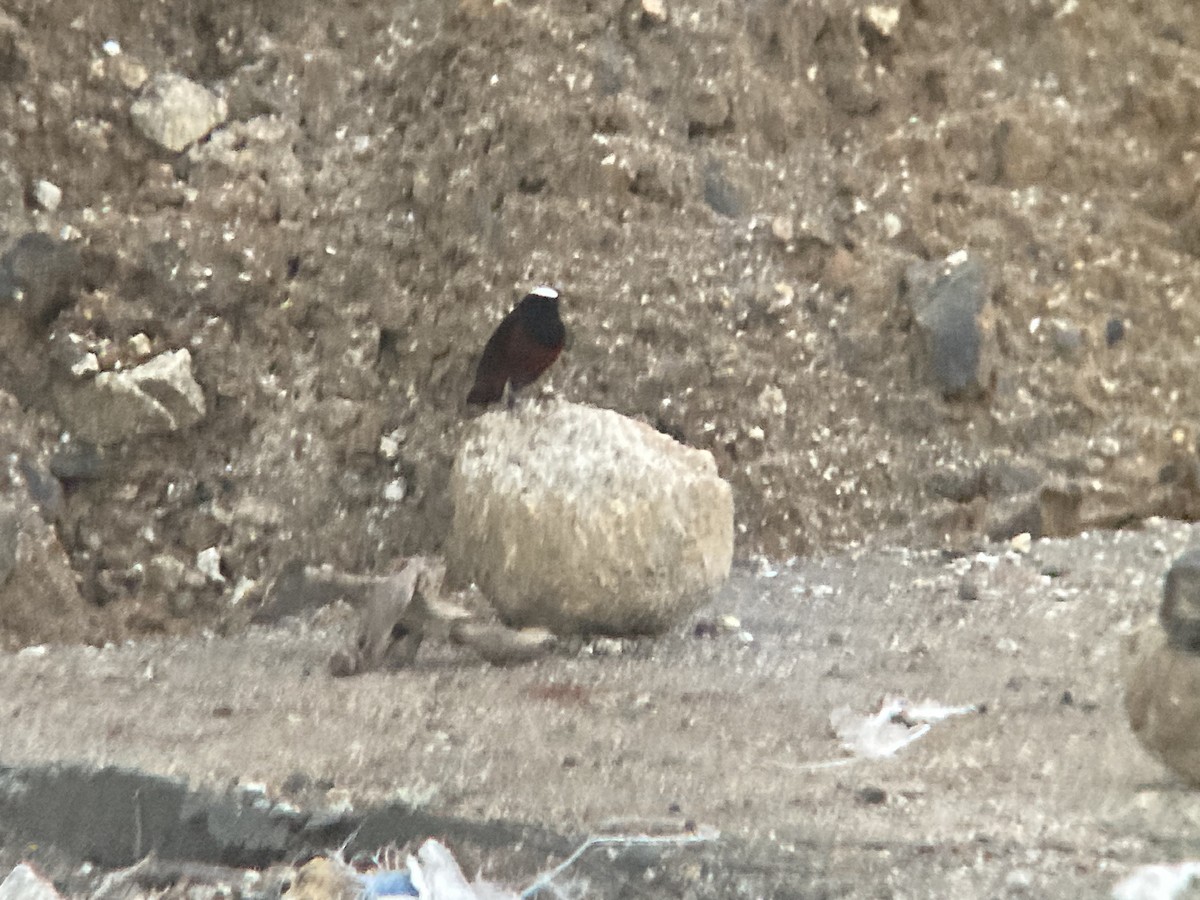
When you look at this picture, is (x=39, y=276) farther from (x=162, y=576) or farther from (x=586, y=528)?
(x=586, y=528)

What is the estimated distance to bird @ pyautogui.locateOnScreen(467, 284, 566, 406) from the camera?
1.89 metres

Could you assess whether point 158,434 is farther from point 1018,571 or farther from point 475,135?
point 1018,571

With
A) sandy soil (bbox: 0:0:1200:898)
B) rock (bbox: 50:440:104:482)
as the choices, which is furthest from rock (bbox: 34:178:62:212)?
rock (bbox: 50:440:104:482)

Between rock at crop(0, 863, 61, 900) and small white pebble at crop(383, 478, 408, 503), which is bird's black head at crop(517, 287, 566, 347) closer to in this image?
small white pebble at crop(383, 478, 408, 503)

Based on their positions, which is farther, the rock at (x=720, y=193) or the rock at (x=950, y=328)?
the rock at (x=950, y=328)

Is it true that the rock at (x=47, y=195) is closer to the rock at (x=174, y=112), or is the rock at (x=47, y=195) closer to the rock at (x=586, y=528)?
the rock at (x=174, y=112)

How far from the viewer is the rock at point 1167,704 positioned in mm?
933

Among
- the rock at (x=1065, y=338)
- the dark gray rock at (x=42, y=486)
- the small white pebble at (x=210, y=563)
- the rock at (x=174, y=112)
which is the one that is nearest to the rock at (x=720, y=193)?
the rock at (x=1065, y=338)

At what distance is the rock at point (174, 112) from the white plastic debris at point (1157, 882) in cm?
204

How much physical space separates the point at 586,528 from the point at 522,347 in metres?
0.43

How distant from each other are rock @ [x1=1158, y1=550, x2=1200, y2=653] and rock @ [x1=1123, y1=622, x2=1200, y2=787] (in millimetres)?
11

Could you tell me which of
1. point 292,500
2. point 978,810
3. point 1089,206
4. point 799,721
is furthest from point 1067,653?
point 1089,206

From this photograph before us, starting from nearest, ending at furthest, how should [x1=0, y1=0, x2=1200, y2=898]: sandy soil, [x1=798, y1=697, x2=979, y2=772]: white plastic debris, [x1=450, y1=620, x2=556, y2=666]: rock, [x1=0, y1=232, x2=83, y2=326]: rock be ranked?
[x1=798, y1=697, x2=979, y2=772]: white plastic debris < [x1=0, y1=0, x2=1200, y2=898]: sandy soil < [x1=450, y1=620, x2=556, y2=666]: rock < [x1=0, y1=232, x2=83, y2=326]: rock

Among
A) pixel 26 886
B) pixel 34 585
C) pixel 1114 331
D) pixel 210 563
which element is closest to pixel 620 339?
pixel 210 563
